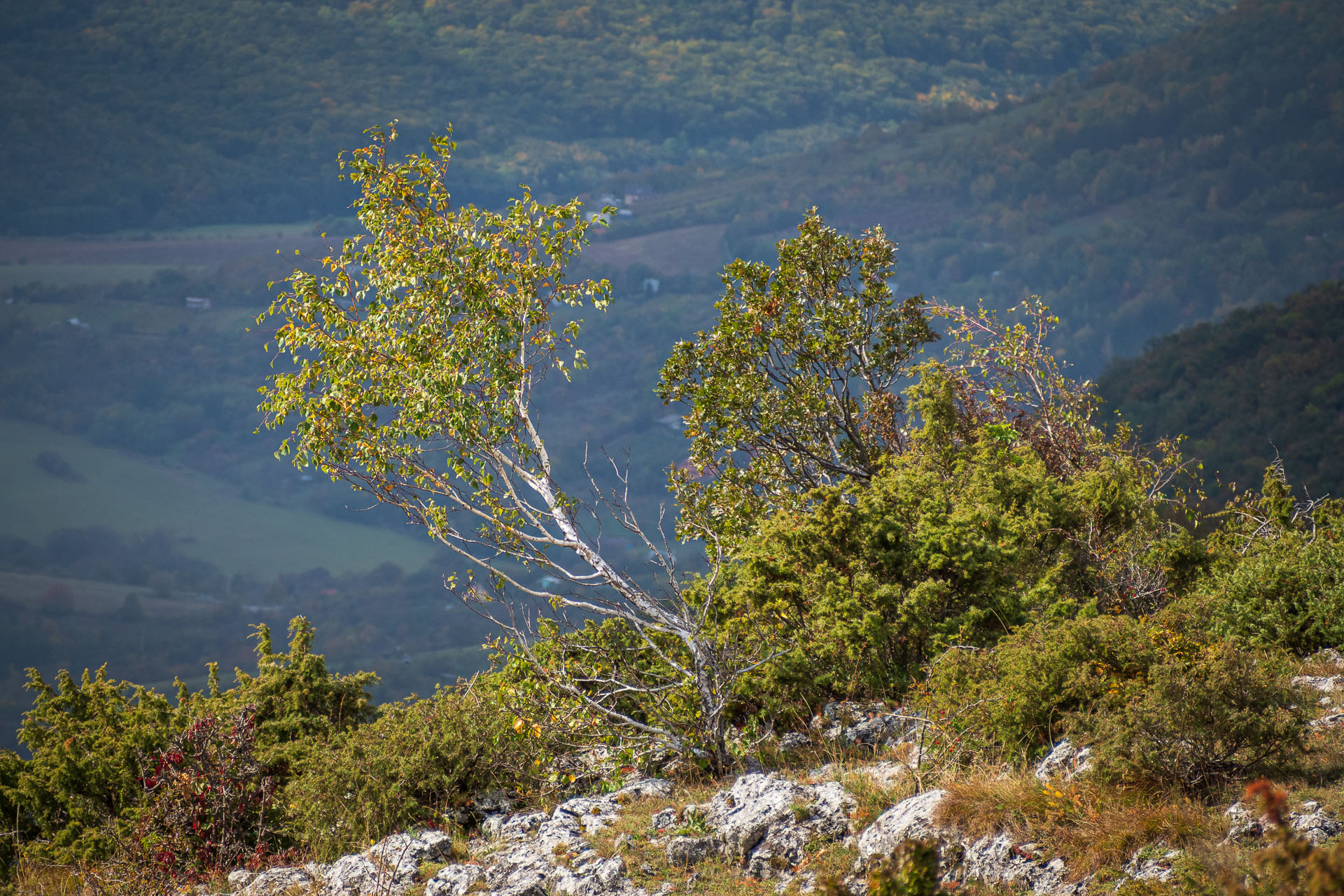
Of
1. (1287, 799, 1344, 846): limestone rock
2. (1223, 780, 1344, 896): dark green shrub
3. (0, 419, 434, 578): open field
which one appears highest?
(0, 419, 434, 578): open field

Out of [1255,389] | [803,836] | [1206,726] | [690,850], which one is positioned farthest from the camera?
[1255,389]

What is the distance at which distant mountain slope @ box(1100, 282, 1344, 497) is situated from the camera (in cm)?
7381

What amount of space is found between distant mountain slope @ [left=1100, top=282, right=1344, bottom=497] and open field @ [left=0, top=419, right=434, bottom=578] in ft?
388

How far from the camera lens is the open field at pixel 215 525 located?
583 feet

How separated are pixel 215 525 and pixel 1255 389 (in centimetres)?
16817

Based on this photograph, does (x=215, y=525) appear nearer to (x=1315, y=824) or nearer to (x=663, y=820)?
(x=663, y=820)

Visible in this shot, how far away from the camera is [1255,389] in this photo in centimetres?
8144

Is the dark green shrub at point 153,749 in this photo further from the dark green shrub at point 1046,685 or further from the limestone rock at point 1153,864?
the limestone rock at point 1153,864

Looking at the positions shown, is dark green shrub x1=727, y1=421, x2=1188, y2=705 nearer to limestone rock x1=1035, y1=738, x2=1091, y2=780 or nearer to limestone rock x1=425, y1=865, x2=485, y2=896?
limestone rock x1=1035, y1=738, x2=1091, y2=780

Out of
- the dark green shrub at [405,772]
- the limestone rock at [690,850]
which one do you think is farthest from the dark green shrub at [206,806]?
the limestone rock at [690,850]

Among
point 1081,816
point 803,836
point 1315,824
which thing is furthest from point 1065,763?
point 803,836

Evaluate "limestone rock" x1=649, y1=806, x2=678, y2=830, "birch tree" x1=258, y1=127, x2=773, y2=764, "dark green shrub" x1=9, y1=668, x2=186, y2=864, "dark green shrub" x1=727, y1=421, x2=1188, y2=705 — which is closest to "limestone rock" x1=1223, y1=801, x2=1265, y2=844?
"dark green shrub" x1=727, y1=421, x2=1188, y2=705

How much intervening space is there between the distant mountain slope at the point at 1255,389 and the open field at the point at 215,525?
4657 inches

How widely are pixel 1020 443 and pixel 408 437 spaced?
8367 millimetres
